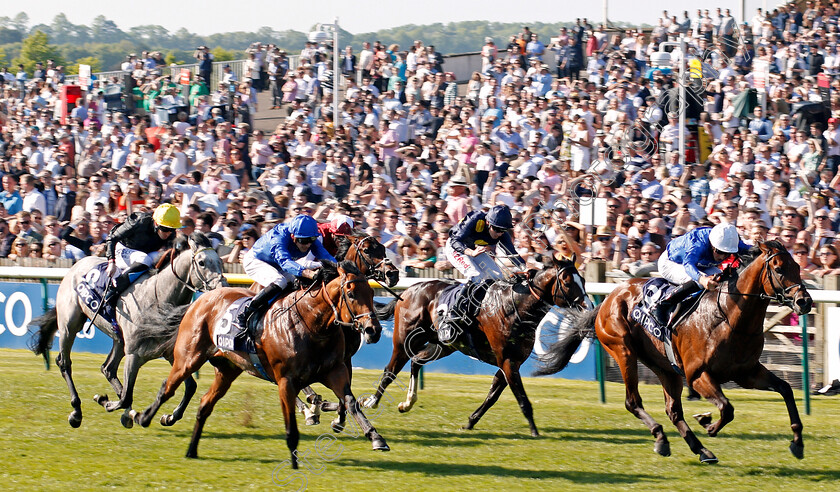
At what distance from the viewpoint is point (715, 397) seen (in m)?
6.74

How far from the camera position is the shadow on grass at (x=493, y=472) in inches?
253

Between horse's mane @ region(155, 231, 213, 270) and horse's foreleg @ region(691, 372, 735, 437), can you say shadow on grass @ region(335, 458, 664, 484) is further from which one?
horse's mane @ region(155, 231, 213, 270)

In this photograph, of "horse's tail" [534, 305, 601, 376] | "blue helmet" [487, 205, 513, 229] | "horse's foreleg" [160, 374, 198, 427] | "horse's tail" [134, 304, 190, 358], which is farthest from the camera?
"blue helmet" [487, 205, 513, 229]

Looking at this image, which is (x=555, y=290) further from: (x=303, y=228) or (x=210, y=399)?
(x=210, y=399)

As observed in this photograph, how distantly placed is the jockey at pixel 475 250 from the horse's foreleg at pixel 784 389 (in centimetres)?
224

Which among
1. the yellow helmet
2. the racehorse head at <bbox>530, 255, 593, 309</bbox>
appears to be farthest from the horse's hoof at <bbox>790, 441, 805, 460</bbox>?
the yellow helmet

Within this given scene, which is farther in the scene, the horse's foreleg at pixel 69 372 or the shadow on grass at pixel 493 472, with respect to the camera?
the horse's foreleg at pixel 69 372

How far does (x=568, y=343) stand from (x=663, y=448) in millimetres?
1337

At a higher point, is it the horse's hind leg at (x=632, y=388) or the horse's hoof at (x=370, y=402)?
the horse's hind leg at (x=632, y=388)

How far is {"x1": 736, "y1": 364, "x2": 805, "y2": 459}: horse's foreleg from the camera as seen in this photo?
667 cm

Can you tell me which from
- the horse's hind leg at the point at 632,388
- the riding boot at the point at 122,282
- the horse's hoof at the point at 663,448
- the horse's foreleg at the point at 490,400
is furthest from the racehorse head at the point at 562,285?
the riding boot at the point at 122,282

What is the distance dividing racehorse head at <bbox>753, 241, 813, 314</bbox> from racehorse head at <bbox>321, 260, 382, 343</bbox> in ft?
7.51

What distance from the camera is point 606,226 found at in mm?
11328

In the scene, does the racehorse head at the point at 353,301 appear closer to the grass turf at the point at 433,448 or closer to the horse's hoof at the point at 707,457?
the grass turf at the point at 433,448
